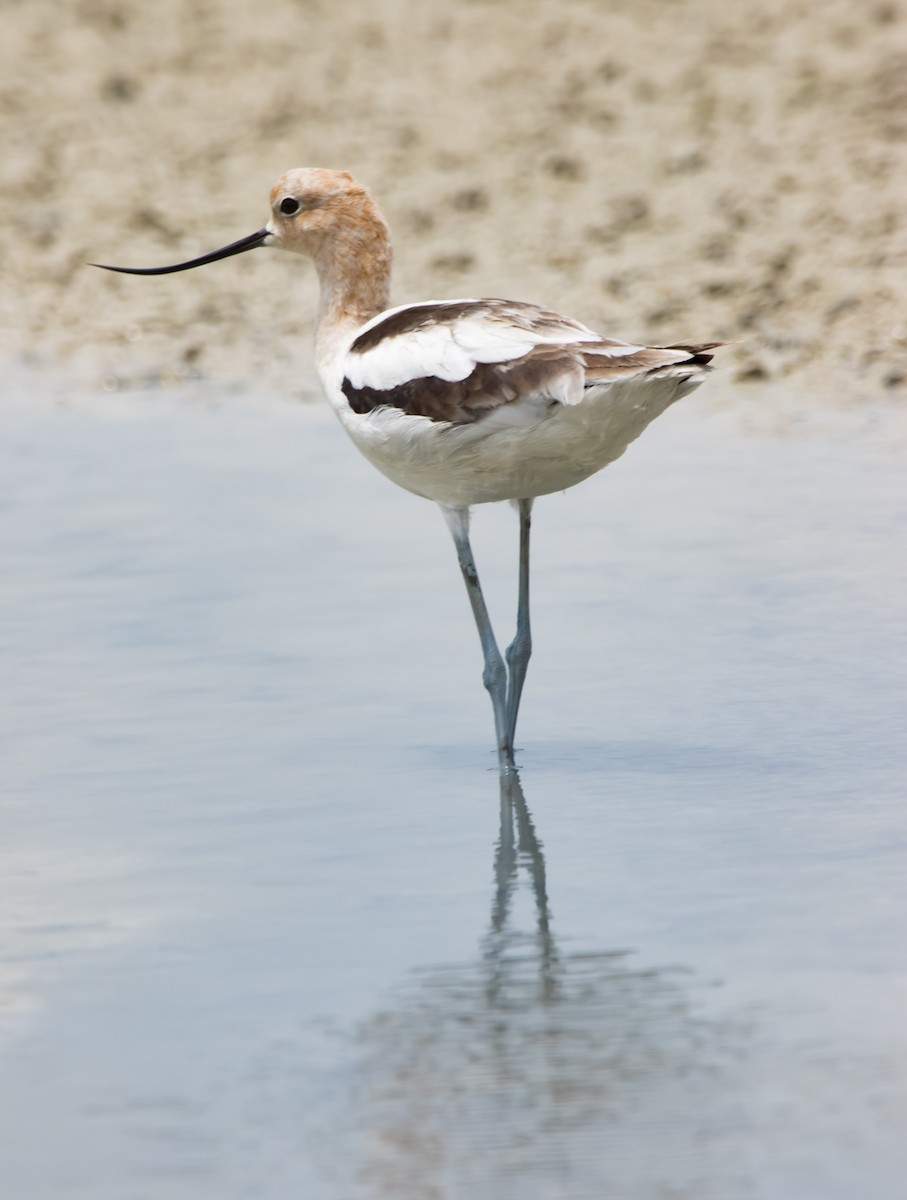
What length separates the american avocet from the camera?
4.34 m

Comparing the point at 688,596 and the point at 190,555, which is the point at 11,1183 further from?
the point at 190,555

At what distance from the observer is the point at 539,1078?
3.13 meters

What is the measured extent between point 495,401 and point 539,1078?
5.44 feet

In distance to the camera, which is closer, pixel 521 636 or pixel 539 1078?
pixel 539 1078

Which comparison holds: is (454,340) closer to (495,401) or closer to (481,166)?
(495,401)

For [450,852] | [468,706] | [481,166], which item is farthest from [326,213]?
[481,166]

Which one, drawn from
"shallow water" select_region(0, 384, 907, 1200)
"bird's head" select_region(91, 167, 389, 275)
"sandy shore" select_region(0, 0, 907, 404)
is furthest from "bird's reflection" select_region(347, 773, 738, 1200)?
"sandy shore" select_region(0, 0, 907, 404)

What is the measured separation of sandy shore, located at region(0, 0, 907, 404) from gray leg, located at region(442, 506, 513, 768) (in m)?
3.34

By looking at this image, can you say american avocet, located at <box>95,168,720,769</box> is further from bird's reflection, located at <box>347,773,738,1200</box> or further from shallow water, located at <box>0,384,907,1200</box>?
bird's reflection, located at <box>347,773,738,1200</box>

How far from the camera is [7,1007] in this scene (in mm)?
3461

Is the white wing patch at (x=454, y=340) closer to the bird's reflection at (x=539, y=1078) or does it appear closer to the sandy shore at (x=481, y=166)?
the bird's reflection at (x=539, y=1078)

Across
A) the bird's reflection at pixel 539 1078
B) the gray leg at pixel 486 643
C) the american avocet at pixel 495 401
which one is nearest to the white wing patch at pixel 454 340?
the american avocet at pixel 495 401

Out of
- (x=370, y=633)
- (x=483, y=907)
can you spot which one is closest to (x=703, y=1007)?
(x=483, y=907)

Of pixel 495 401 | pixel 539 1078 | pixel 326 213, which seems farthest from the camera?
pixel 326 213
